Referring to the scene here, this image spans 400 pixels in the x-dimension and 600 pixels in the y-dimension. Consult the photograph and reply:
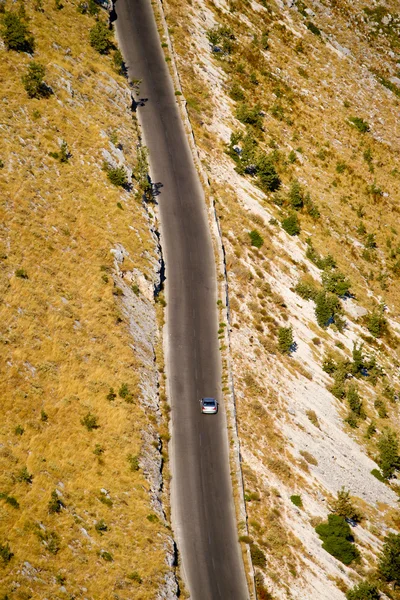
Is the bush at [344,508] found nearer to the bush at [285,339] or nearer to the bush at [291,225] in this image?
the bush at [285,339]

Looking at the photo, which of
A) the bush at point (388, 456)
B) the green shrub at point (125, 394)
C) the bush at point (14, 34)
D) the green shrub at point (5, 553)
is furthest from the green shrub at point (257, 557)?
the bush at point (14, 34)

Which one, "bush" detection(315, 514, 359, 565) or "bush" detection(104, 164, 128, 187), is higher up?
"bush" detection(104, 164, 128, 187)

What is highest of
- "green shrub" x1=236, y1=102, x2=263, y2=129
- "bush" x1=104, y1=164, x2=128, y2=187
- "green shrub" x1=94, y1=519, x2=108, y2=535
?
"green shrub" x1=236, y1=102, x2=263, y2=129

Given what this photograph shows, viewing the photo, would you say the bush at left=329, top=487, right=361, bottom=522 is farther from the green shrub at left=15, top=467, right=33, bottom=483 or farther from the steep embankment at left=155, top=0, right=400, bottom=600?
the green shrub at left=15, top=467, right=33, bottom=483

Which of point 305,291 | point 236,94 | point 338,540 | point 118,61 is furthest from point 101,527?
point 236,94

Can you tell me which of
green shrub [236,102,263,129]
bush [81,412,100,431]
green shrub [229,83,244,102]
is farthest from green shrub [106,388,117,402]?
green shrub [229,83,244,102]

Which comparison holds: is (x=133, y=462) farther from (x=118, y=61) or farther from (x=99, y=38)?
(x=99, y=38)

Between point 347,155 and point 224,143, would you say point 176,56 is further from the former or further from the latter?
point 347,155
